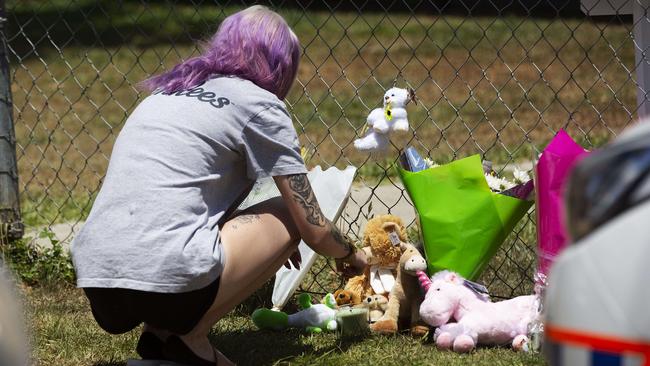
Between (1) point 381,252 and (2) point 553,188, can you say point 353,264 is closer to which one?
(1) point 381,252

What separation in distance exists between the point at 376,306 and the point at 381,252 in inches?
7.4

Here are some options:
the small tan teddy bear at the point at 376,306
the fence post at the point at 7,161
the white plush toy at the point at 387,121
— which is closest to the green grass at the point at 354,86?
the fence post at the point at 7,161

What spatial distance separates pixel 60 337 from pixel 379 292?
1116mm

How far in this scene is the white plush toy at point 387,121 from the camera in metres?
3.48

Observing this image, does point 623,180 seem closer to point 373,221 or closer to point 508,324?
point 508,324

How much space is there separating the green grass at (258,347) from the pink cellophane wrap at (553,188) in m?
0.37

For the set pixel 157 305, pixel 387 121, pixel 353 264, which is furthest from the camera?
pixel 387 121

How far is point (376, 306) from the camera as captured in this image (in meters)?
3.45

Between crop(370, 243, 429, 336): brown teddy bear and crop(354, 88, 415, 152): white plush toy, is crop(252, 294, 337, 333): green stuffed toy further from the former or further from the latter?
crop(354, 88, 415, 152): white plush toy

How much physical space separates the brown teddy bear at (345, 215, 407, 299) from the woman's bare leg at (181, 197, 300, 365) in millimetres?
408

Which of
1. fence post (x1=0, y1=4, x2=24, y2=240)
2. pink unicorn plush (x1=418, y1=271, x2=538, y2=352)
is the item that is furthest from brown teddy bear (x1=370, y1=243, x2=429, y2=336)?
fence post (x1=0, y1=4, x2=24, y2=240)

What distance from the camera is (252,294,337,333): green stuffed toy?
3.50 metres

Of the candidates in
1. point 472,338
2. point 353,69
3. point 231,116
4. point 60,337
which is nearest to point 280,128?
point 231,116

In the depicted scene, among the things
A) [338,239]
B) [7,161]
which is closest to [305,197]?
[338,239]
